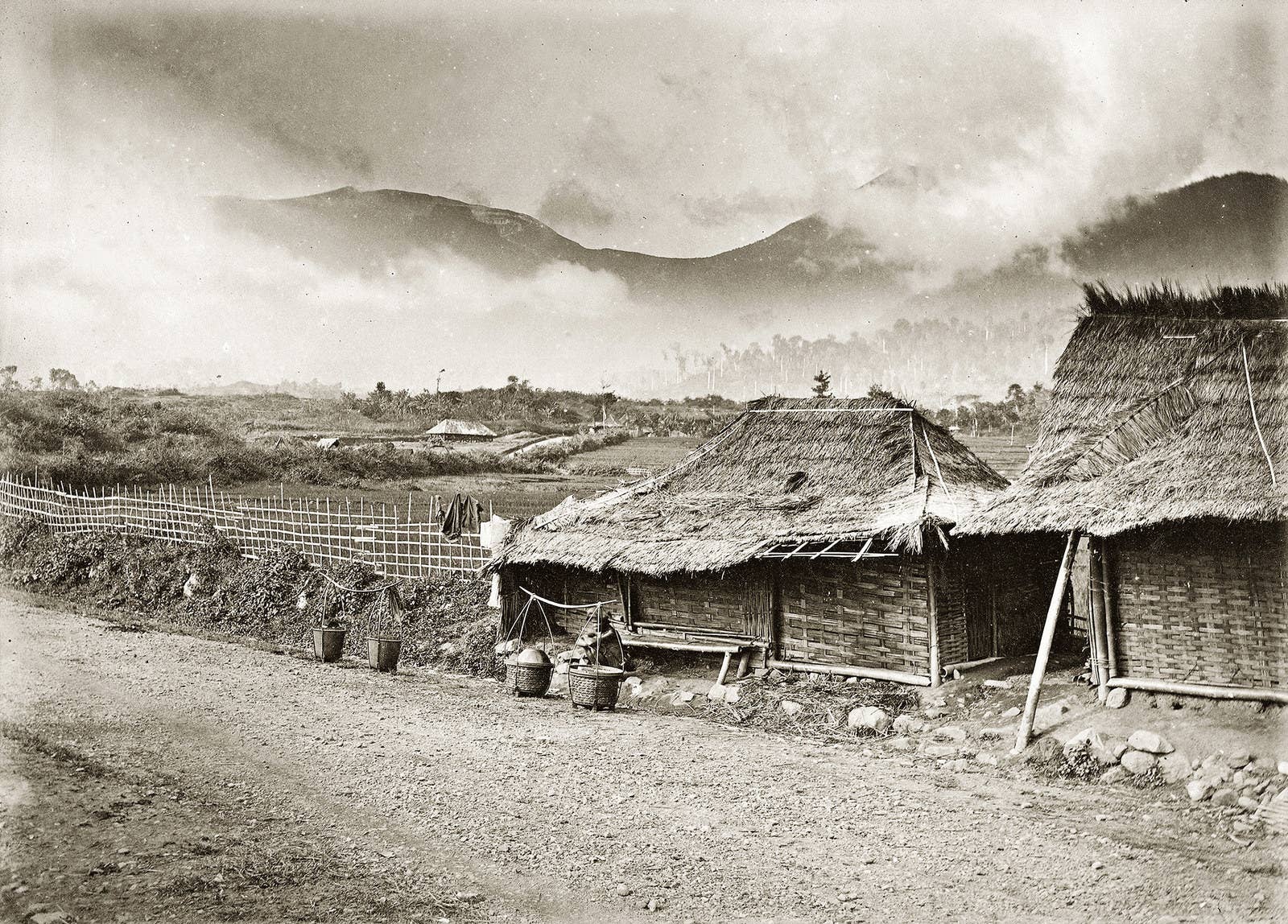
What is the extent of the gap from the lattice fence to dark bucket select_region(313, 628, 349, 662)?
316cm

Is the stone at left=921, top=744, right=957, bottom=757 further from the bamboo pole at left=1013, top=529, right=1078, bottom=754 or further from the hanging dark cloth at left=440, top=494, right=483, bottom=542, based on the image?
the hanging dark cloth at left=440, top=494, right=483, bottom=542

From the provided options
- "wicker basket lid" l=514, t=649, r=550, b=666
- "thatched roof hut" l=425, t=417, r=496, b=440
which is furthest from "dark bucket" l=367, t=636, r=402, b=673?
"thatched roof hut" l=425, t=417, r=496, b=440

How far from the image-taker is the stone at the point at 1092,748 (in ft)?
32.9

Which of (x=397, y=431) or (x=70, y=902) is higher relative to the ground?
(x=397, y=431)

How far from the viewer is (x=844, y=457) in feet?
54.1

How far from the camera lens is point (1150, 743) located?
991 centimetres

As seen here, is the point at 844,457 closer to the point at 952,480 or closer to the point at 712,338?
the point at 952,480

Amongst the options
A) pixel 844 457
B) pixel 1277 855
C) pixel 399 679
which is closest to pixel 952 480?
pixel 844 457

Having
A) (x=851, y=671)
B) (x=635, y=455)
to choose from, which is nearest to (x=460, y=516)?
(x=851, y=671)

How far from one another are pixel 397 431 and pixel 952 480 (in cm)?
2569

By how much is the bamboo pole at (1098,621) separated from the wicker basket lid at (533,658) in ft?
24.8

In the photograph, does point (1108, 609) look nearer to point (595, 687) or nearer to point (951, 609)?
point (951, 609)

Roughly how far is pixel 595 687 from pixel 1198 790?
7470mm

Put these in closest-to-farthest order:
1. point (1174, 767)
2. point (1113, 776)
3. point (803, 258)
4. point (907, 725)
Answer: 1. point (1174, 767)
2. point (1113, 776)
3. point (907, 725)
4. point (803, 258)
